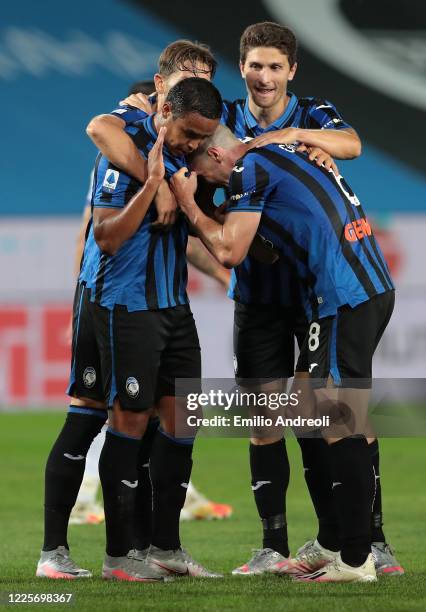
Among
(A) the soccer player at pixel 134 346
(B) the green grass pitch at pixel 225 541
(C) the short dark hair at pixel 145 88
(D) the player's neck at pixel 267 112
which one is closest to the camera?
(B) the green grass pitch at pixel 225 541

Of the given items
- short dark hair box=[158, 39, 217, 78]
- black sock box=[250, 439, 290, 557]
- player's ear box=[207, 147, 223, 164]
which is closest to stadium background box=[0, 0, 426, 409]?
black sock box=[250, 439, 290, 557]

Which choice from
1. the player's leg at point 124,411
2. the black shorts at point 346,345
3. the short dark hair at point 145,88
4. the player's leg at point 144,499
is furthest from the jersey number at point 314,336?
the short dark hair at point 145,88

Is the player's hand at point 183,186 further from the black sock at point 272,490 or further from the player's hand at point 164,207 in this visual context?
the black sock at point 272,490

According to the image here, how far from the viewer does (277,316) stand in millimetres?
4551

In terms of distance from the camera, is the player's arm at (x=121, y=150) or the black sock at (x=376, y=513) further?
the black sock at (x=376, y=513)

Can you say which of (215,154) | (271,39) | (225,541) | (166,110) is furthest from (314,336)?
(225,541)

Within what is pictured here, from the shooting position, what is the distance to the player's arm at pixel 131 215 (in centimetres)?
396

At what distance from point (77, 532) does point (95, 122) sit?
2.53 metres

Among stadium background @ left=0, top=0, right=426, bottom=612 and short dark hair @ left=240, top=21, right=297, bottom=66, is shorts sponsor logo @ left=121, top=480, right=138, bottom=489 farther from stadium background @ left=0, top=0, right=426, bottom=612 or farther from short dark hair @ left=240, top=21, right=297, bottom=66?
stadium background @ left=0, top=0, right=426, bottom=612

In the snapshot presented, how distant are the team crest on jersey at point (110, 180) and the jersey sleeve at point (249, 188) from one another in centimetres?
40

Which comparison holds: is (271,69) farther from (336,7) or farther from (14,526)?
(336,7)

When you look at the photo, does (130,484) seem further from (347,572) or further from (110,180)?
(110,180)

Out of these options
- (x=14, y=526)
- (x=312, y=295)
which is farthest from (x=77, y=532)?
(x=312, y=295)

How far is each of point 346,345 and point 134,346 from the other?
2.39 ft
